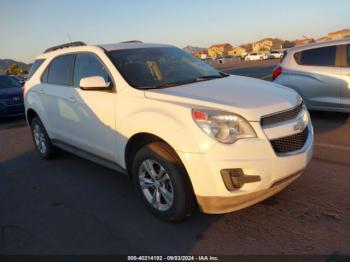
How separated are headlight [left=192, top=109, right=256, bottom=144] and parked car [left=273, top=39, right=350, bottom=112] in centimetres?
447

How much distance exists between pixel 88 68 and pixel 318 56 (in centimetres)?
482

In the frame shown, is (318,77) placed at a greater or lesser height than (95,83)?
lesser

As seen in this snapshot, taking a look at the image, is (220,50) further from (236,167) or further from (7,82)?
(236,167)

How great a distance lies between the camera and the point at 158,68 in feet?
14.4

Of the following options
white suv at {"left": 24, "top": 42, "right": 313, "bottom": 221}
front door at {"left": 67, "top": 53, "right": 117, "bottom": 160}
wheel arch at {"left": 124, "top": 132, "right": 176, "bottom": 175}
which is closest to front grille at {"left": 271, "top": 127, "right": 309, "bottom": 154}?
white suv at {"left": 24, "top": 42, "right": 313, "bottom": 221}

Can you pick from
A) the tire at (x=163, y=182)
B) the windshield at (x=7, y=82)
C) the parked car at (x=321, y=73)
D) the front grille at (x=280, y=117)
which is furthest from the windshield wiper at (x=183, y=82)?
the windshield at (x=7, y=82)

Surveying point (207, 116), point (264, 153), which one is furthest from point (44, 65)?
point (264, 153)

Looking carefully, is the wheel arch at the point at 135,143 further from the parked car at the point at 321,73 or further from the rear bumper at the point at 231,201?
the parked car at the point at 321,73

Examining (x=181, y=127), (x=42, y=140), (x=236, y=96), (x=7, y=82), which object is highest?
(x=236, y=96)

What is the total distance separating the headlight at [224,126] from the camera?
3100mm

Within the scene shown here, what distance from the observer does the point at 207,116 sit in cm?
316

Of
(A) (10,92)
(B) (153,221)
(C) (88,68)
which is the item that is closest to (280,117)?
(B) (153,221)

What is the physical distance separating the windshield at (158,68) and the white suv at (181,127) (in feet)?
0.04

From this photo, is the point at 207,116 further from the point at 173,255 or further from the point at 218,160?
the point at 173,255
